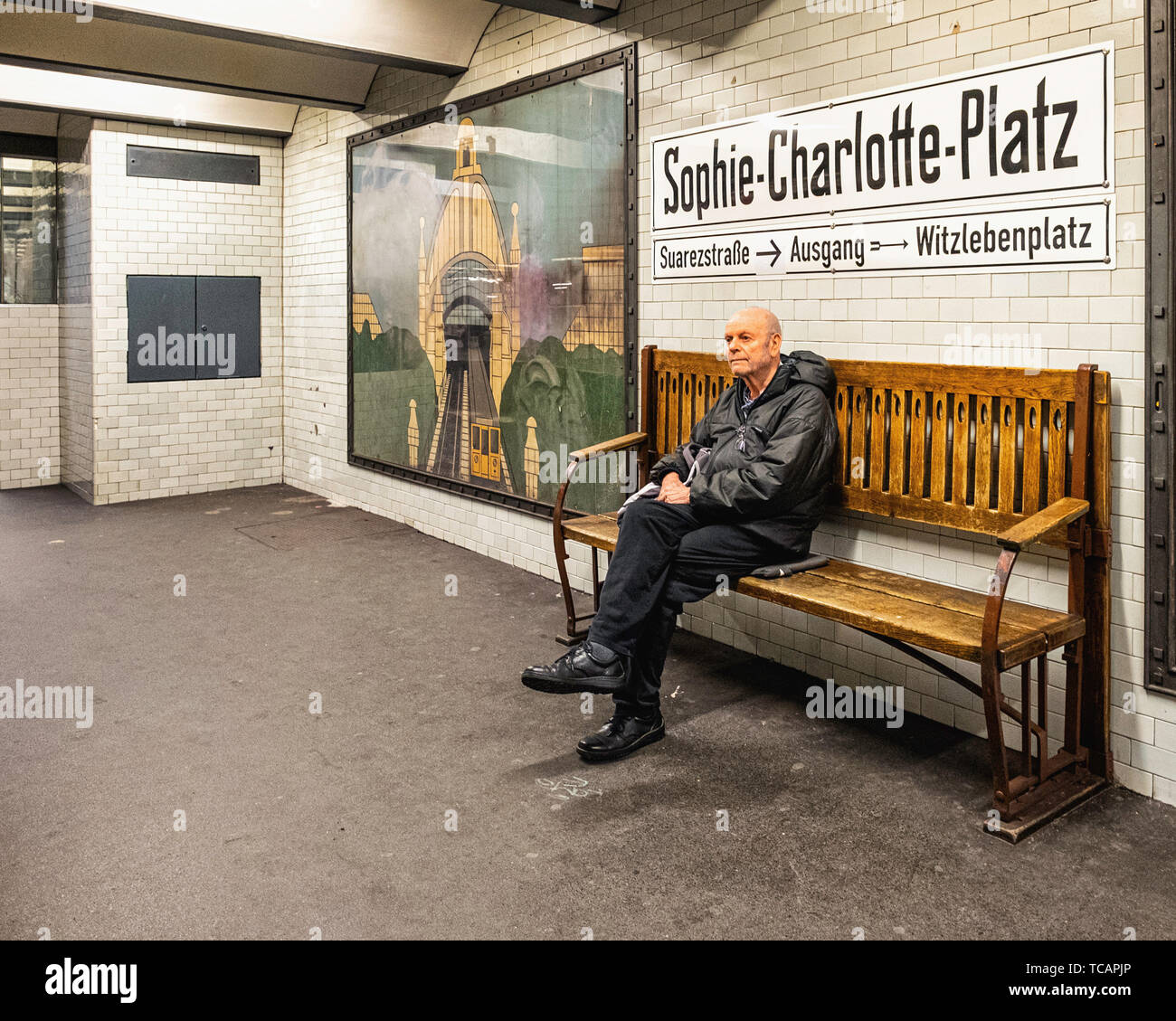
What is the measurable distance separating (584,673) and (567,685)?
0.07m

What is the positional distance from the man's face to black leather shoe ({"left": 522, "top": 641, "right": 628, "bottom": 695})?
118cm

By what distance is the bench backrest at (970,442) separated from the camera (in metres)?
3.09

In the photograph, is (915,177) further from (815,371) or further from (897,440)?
(897,440)

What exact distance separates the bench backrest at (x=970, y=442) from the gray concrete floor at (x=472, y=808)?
2.69 feet

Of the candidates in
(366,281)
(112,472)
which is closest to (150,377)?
(112,472)

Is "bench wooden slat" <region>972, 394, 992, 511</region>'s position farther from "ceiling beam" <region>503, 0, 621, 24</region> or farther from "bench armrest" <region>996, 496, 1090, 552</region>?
"ceiling beam" <region>503, 0, 621, 24</region>

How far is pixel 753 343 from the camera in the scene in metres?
3.74

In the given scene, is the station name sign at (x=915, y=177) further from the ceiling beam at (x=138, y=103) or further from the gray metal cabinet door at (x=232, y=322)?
the gray metal cabinet door at (x=232, y=322)

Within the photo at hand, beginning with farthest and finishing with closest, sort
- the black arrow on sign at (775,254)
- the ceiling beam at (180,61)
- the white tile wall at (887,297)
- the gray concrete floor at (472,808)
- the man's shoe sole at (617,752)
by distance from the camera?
the ceiling beam at (180,61), the black arrow on sign at (775,254), the man's shoe sole at (617,752), the white tile wall at (887,297), the gray concrete floor at (472,808)

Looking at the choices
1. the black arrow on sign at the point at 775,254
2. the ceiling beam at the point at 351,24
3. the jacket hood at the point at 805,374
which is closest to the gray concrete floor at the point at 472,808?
the jacket hood at the point at 805,374

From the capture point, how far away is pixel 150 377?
26.6ft

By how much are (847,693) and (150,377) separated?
6.33 m

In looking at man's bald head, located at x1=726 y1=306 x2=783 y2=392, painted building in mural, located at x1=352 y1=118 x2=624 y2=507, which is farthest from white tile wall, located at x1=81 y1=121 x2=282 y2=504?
man's bald head, located at x1=726 y1=306 x2=783 y2=392

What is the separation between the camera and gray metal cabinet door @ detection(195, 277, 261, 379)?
832cm
